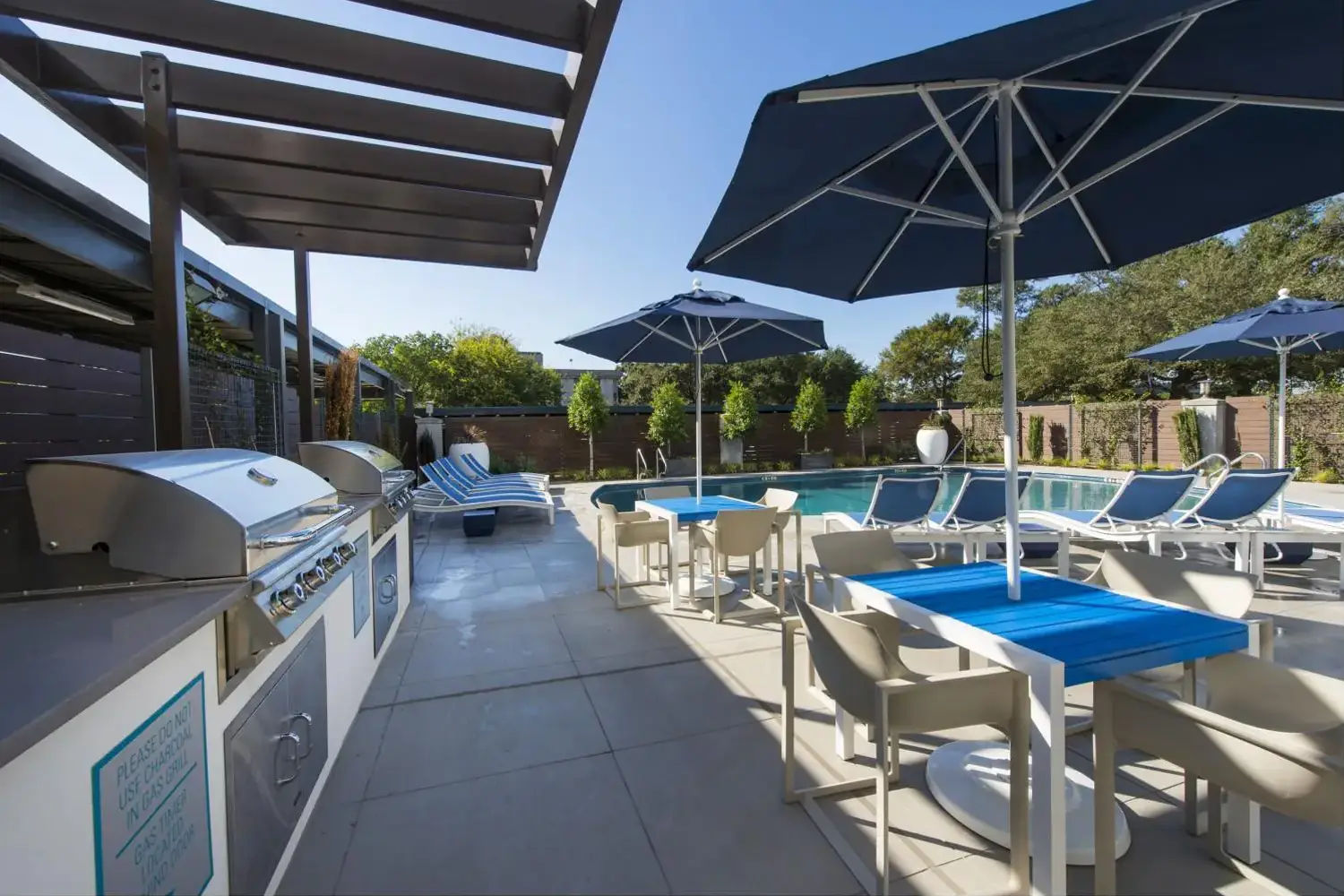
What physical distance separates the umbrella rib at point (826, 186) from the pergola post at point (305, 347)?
335 cm

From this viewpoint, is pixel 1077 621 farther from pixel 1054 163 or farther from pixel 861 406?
pixel 861 406

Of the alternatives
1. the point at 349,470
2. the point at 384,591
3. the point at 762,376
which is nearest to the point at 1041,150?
the point at 349,470

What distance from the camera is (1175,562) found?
8.21ft

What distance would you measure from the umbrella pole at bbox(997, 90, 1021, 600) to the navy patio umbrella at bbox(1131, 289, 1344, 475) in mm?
4777

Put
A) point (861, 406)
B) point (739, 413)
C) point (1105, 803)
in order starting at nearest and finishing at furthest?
point (1105, 803) → point (739, 413) → point (861, 406)

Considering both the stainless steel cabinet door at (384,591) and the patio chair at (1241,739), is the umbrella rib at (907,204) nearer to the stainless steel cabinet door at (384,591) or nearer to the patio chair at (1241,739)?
the patio chair at (1241,739)

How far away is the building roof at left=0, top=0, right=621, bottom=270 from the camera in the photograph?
218cm

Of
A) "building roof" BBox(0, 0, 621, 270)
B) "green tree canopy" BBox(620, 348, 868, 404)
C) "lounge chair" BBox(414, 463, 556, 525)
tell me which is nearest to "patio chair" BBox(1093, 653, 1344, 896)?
"building roof" BBox(0, 0, 621, 270)

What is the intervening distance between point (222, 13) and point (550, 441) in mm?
13593

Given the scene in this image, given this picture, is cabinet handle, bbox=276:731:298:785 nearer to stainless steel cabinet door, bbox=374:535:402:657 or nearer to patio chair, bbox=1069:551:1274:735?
stainless steel cabinet door, bbox=374:535:402:657

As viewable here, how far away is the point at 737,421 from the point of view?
16500 mm

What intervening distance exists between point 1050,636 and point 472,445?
1314 centimetres

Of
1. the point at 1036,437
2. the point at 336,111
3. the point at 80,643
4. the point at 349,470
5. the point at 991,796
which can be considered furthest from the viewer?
the point at 1036,437

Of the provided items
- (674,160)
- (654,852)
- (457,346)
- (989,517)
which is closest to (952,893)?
(654,852)
